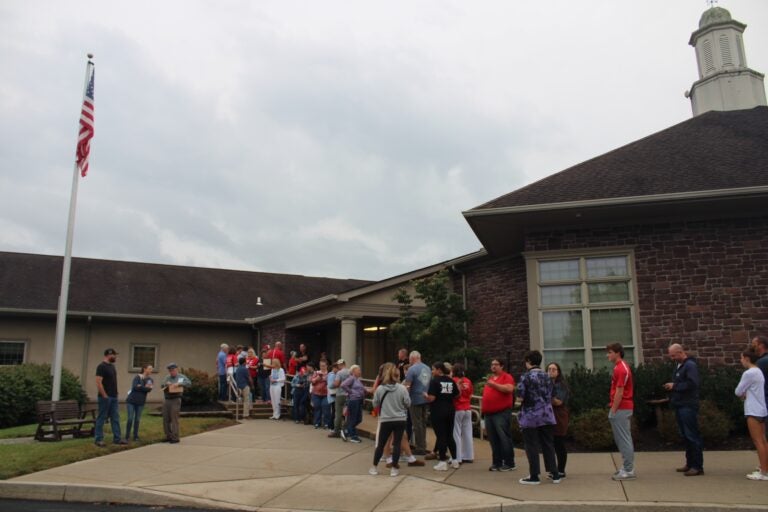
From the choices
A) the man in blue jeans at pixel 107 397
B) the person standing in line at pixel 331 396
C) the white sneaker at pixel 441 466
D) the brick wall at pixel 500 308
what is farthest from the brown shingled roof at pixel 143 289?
the white sneaker at pixel 441 466

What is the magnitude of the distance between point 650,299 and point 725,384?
2.18m

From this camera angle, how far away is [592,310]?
497 inches

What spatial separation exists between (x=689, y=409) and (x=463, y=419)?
3.19 m

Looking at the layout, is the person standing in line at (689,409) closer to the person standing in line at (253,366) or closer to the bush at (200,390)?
the person standing in line at (253,366)

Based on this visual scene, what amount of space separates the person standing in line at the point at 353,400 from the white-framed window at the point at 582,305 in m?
3.68

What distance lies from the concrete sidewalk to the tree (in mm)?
4261

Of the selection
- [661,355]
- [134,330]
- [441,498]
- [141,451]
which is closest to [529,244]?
[661,355]

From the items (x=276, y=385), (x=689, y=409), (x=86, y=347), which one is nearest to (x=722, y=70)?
(x=689, y=409)

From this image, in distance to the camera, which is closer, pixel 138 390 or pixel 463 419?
pixel 463 419

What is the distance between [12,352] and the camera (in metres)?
20.9

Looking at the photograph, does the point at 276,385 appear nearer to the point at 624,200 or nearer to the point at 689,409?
the point at 624,200

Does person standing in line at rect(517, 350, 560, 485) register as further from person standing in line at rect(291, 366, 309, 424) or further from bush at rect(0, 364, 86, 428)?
bush at rect(0, 364, 86, 428)

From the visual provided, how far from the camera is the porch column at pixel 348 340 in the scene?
17031 mm

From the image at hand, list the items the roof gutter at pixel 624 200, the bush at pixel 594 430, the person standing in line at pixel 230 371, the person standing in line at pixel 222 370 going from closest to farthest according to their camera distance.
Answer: the bush at pixel 594 430 < the roof gutter at pixel 624 200 < the person standing in line at pixel 230 371 < the person standing in line at pixel 222 370
